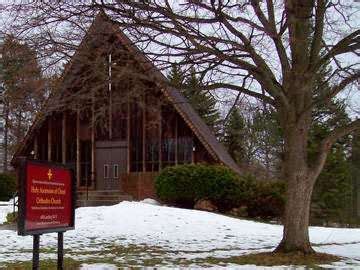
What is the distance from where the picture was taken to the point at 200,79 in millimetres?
14234

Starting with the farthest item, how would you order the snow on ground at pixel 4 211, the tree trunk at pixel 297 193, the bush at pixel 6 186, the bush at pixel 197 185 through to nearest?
the bush at pixel 6 186, the bush at pixel 197 185, the snow on ground at pixel 4 211, the tree trunk at pixel 297 193

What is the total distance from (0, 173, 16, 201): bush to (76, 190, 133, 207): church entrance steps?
500 centimetres

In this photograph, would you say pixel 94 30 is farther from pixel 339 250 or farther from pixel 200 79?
pixel 339 250

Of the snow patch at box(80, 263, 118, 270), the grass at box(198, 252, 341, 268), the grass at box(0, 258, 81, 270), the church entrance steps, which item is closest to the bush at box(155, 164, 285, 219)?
the church entrance steps

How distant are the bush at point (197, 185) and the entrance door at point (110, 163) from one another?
25.4 feet

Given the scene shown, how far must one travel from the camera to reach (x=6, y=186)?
120ft

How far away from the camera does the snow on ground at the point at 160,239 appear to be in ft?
44.8

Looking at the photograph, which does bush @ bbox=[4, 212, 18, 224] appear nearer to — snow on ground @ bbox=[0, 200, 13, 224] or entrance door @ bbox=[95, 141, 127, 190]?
snow on ground @ bbox=[0, 200, 13, 224]

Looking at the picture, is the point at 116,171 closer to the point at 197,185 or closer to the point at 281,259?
the point at 197,185

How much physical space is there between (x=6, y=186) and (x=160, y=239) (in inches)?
822

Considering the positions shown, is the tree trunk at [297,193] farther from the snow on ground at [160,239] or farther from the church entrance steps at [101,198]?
the church entrance steps at [101,198]

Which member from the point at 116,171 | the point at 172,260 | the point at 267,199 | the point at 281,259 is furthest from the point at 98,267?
the point at 116,171

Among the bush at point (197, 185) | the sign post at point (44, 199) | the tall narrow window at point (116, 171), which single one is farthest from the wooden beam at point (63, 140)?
the sign post at point (44, 199)

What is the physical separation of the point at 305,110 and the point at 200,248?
429cm
